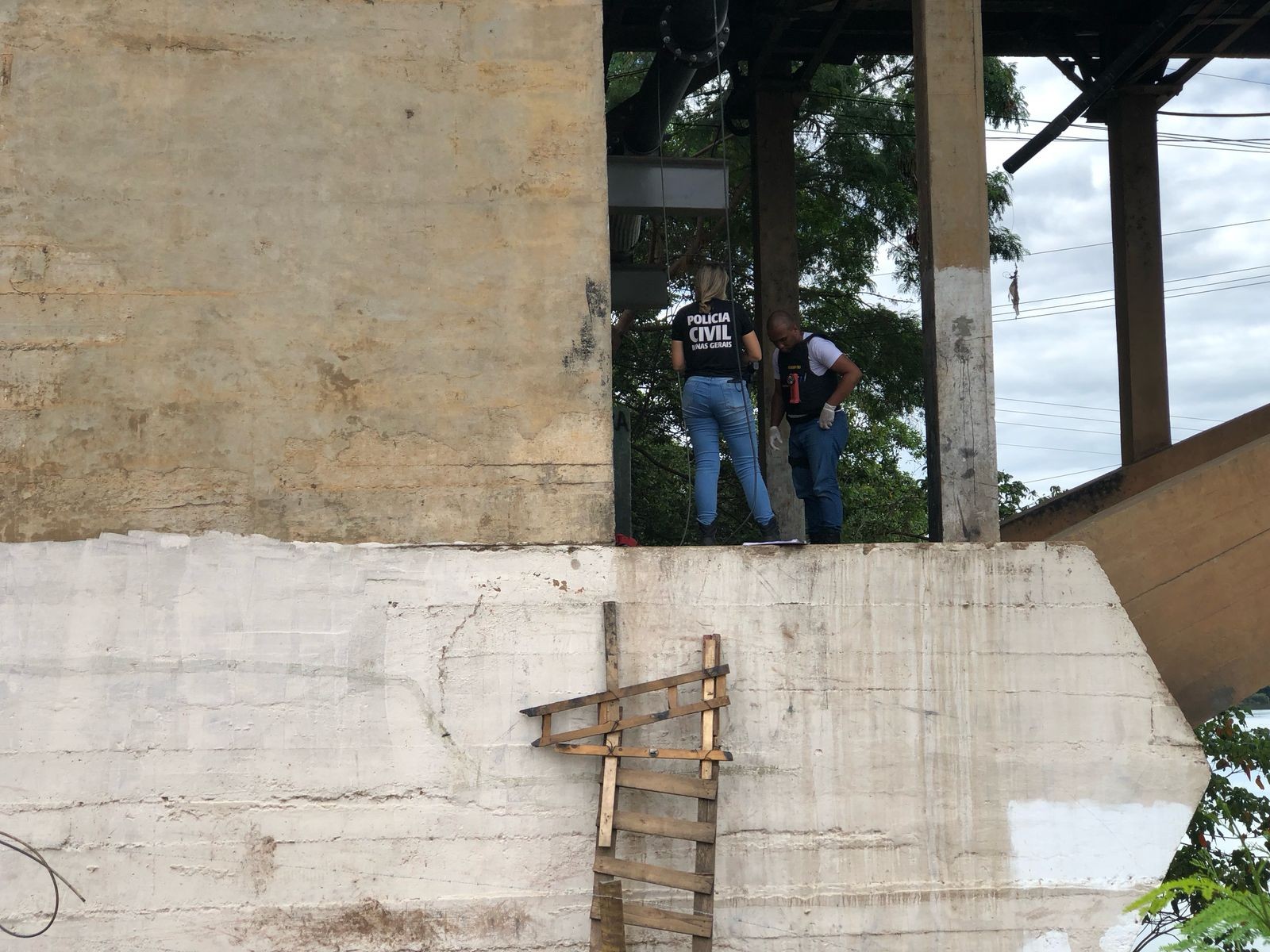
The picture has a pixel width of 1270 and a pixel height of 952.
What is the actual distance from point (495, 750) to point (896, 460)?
13.4m

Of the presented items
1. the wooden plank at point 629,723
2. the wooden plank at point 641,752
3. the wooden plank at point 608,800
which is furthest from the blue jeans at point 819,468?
the wooden plank at point 608,800

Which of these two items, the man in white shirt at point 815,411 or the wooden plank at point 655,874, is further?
the man in white shirt at point 815,411

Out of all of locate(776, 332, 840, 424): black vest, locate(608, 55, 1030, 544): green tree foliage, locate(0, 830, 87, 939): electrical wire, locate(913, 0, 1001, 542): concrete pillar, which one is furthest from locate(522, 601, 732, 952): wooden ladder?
locate(608, 55, 1030, 544): green tree foliage

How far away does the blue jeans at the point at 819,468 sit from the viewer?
624 cm

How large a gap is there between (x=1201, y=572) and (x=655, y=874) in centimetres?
306

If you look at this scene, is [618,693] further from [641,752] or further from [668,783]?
[668,783]

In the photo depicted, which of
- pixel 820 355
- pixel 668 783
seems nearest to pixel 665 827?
pixel 668 783

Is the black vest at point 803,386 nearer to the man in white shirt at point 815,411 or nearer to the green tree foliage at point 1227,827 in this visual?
the man in white shirt at point 815,411

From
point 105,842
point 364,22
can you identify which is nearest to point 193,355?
point 364,22

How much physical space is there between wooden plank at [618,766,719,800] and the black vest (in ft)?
7.28

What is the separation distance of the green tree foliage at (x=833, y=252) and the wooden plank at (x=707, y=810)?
9.20 metres

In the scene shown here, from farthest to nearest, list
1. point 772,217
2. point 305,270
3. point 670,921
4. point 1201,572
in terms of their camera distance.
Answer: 1. point 772,217
2. point 1201,572
3. point 305,270
4. point 670,921

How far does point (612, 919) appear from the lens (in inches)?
188

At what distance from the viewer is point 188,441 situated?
5133 mm
